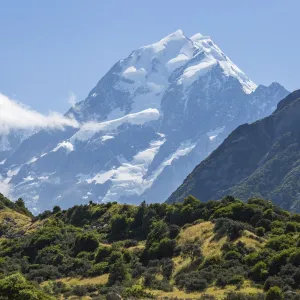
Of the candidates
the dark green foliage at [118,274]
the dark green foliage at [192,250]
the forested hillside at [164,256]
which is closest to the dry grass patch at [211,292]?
the forested hillside at [164,256]

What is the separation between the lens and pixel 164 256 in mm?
68500

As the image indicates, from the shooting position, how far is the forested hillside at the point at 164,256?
168 feet

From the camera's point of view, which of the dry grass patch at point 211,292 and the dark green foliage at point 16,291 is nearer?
the dark green foliage at point 16,291

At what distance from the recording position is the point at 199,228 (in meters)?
74.5

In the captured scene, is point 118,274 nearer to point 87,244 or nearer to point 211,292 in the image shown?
point 211,292

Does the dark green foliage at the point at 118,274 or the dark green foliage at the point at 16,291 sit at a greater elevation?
the dark green foliage at the point at 16,291

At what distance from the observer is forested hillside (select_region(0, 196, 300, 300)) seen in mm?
51097

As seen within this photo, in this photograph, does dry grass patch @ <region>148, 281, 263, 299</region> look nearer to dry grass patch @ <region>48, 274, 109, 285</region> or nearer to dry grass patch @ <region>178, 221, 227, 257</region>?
dry grass patch @ <region>48, 274, 109, 285</region>

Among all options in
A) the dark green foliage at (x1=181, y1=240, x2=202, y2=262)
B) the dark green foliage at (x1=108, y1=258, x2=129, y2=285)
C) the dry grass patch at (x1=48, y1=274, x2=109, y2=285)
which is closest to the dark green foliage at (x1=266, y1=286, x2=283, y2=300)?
the dark green foliage at (x1=181, y1=240, x2=202, y2=262)

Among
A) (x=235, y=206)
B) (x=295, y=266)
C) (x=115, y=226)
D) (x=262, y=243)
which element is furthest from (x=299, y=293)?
(x=115, y=226)

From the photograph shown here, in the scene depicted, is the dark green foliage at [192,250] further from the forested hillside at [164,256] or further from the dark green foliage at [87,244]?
the dark green foliage at [87,244]

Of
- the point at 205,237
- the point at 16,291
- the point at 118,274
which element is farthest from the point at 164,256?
the point at 16,291

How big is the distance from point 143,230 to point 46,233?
1488 cm

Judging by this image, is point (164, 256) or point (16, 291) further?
point (164, 256)
